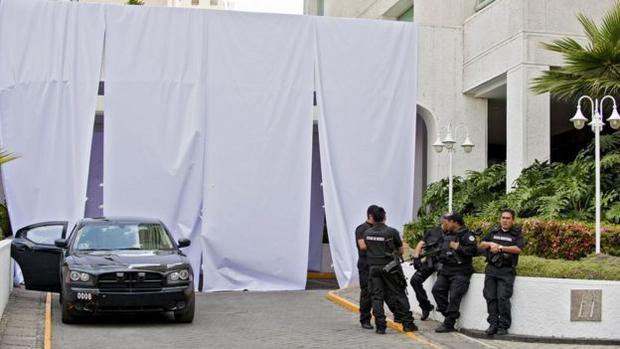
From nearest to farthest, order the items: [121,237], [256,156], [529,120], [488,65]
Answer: [121,237]
[529,120]
[256,156]
[488,65]

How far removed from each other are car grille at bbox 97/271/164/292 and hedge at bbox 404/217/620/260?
18.4 feet

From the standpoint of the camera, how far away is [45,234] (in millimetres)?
14555

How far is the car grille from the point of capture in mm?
11375

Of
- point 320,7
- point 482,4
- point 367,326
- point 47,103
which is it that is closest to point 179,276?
point 367,326

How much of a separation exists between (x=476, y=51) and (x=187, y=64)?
6.46m

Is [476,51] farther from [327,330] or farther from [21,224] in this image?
[21,224]

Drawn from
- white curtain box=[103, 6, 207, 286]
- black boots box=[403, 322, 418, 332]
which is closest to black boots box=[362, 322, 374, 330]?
black boots box=[403, 322, 418, 332]

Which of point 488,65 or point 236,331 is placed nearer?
point 236,331

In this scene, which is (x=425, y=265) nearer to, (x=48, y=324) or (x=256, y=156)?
(x=48, y=324)

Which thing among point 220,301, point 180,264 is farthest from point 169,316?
point 220,301

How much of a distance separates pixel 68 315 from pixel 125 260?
1.11 m

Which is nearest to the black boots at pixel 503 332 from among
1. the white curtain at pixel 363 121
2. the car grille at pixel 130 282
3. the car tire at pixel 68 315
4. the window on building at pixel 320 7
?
the car grille at pixel 130 282

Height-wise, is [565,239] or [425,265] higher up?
[565,239]

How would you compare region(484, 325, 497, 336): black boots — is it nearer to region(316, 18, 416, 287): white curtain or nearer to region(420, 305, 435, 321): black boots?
region(420, 305, 435, 321): black boots
